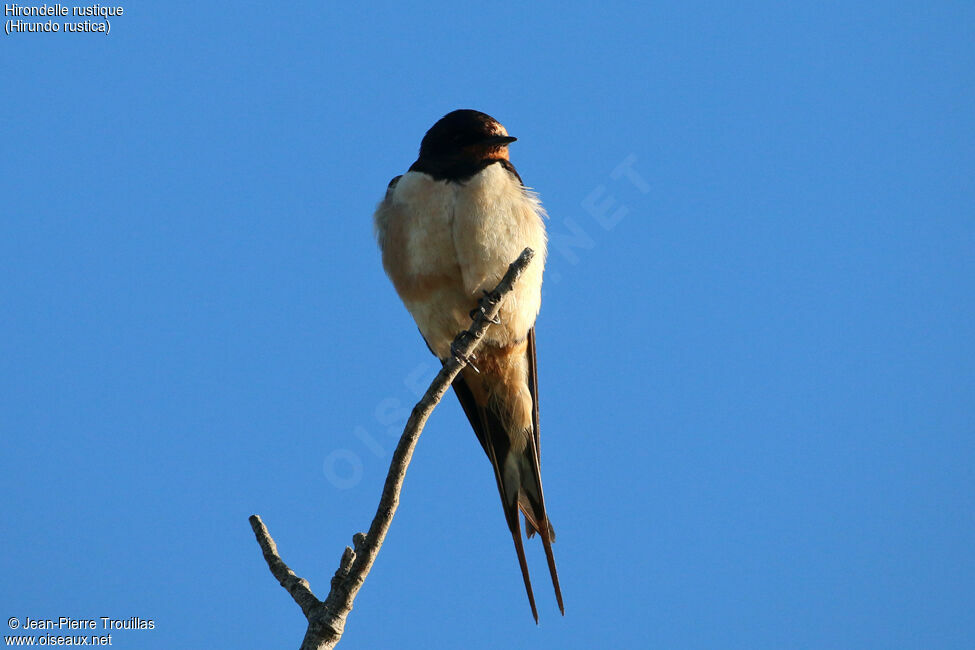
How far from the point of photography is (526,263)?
356 centimetres

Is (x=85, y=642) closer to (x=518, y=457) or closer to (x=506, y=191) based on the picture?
(x=518, y=457)

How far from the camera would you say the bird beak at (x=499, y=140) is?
494 centimetres

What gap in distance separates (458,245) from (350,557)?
6.16ft

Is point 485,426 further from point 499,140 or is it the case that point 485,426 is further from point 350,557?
point 350,557

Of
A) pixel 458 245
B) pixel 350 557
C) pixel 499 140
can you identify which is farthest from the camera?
pixel 499 140

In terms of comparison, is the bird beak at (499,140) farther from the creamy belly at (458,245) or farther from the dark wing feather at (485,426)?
the dark wing feather at (485,426)

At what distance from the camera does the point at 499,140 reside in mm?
4969

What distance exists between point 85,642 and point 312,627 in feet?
8.34

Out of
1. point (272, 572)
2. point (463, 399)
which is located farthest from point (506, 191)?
point (272, 572)

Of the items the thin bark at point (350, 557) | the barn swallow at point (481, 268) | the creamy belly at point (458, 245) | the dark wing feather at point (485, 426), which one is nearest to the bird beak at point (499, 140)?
the barn swallow at point (481, 268)

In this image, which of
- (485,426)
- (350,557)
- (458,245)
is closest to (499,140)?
(458,245)

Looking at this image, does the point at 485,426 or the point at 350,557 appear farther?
the point at 485,426

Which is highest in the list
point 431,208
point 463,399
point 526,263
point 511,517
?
point 431,208

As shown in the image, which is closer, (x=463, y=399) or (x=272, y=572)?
(x=272, y=572)
